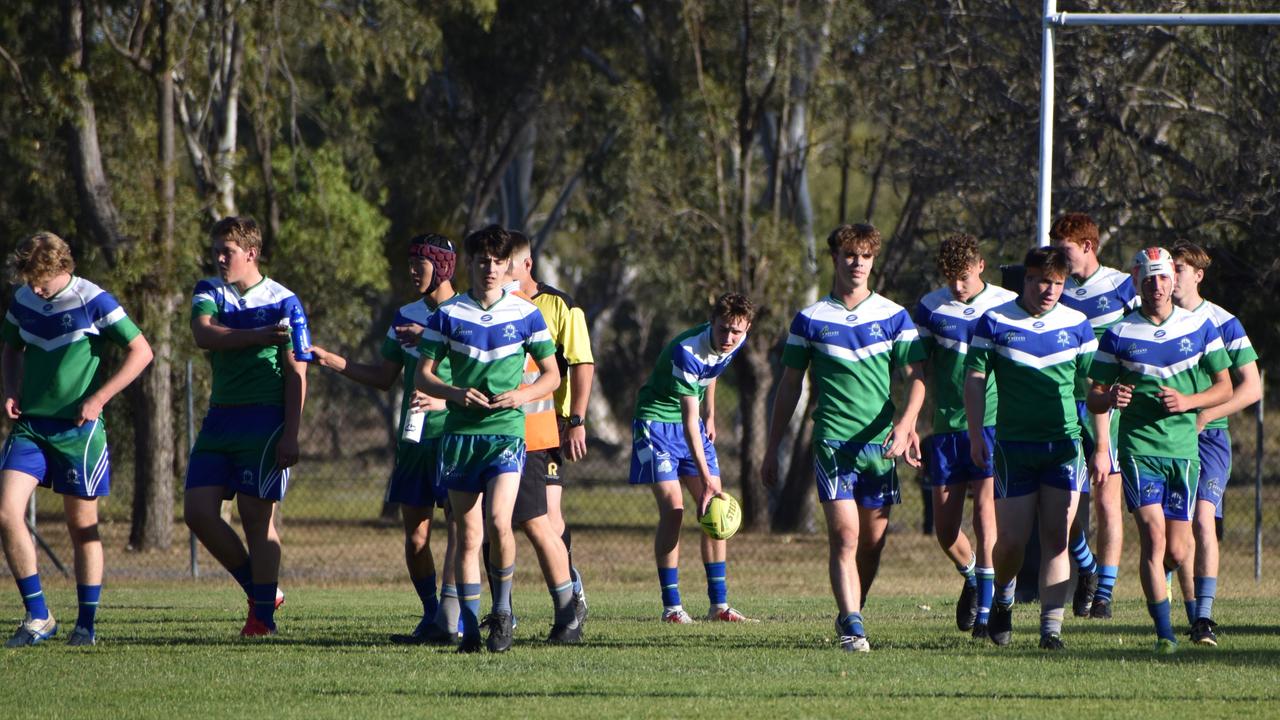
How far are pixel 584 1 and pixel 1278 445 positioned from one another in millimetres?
15687

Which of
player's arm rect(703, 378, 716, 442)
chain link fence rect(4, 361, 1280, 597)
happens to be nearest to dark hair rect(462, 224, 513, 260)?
player's arm rect(703, 378, 716, 442)

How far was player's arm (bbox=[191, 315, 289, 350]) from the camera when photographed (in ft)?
29.3

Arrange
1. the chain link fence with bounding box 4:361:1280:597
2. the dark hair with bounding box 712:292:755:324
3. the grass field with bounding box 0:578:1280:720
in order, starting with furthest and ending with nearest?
the chain link fence with bounding box 4:361:1280:597 → the dark hair with bounding box 712:292:755:324 → the grass field with bounding box 0:578:1280:720

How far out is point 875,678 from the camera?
7629mm

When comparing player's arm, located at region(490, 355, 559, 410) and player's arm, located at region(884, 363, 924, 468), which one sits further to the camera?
player's arm, located at region(884, 363, 924, 468)

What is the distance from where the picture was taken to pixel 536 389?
27.7ft

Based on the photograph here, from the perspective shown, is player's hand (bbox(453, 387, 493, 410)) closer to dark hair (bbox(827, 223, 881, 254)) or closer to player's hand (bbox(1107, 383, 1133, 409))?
dark hair (bbox(827, 223, 881, 254))

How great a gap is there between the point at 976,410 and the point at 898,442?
53cm

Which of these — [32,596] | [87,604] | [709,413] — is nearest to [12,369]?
[32,596]

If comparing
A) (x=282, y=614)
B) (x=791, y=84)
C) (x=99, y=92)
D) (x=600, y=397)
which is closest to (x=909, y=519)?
(x=791, y=84)

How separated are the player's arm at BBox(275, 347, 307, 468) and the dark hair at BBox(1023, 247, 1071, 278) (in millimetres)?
4000

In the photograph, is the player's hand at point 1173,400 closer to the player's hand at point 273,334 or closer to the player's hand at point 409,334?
the player's hand at point 409,334

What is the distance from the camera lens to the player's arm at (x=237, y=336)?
8945 millimetres

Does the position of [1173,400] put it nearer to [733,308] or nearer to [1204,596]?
[1204,596]
